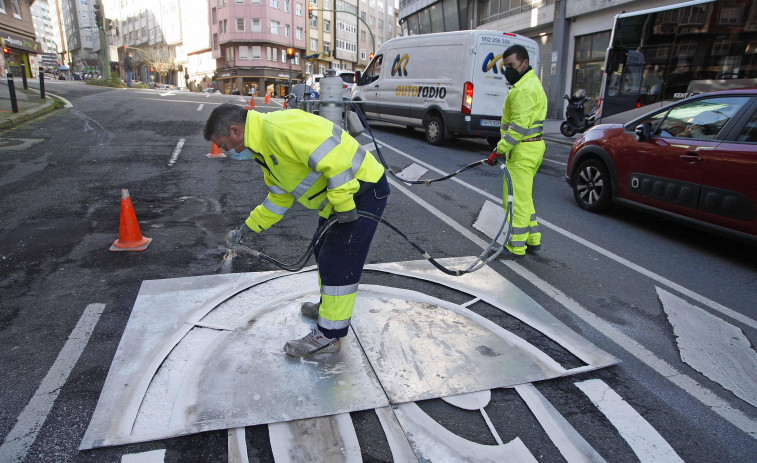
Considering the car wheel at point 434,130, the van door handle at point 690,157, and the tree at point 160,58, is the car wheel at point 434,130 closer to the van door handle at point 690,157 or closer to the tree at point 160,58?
the van door handle at point 690,157

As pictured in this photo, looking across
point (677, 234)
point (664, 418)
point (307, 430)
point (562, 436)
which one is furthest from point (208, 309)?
point (677, 234)

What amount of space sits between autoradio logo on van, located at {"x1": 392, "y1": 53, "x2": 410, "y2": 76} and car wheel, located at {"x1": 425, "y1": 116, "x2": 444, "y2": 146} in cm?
164

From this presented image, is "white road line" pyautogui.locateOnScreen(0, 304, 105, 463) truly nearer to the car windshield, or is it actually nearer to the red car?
the red car

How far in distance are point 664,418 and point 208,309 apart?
2979 millimetres

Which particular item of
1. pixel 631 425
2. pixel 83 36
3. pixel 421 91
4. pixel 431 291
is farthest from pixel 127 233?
pixel 83 36

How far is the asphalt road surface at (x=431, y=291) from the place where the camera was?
7.81 feet

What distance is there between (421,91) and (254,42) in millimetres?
53499

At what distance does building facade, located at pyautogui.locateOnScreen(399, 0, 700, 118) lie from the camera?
63.8 feet

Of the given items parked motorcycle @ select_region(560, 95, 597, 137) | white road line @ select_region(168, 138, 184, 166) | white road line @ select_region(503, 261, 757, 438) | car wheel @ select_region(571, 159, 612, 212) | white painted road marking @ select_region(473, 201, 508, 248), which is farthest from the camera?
parked motorcycle @ select_region(560, 95, 597, 137)

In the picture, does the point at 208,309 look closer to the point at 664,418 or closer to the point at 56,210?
the point at 664,418

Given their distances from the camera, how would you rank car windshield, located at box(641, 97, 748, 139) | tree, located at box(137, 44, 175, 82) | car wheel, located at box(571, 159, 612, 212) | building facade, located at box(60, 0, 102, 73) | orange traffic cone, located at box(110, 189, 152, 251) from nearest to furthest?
orange traffic cone, located at box(110, 189, 152, 251), car windshield, located at box(641, 97, 748, 139), car wheel, located at box(571, 159, 612, 212), tree, located at box(137, 44, 175, 82), building facade, located at box(60, 0, 102, 73)

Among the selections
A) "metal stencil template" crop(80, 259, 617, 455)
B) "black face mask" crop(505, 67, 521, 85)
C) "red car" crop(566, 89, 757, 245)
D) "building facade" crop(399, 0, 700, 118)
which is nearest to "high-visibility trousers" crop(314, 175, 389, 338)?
"metal stencil template" crop(80, 259, 617, 455)

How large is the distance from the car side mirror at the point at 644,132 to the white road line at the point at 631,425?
3.96m

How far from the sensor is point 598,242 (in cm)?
546
